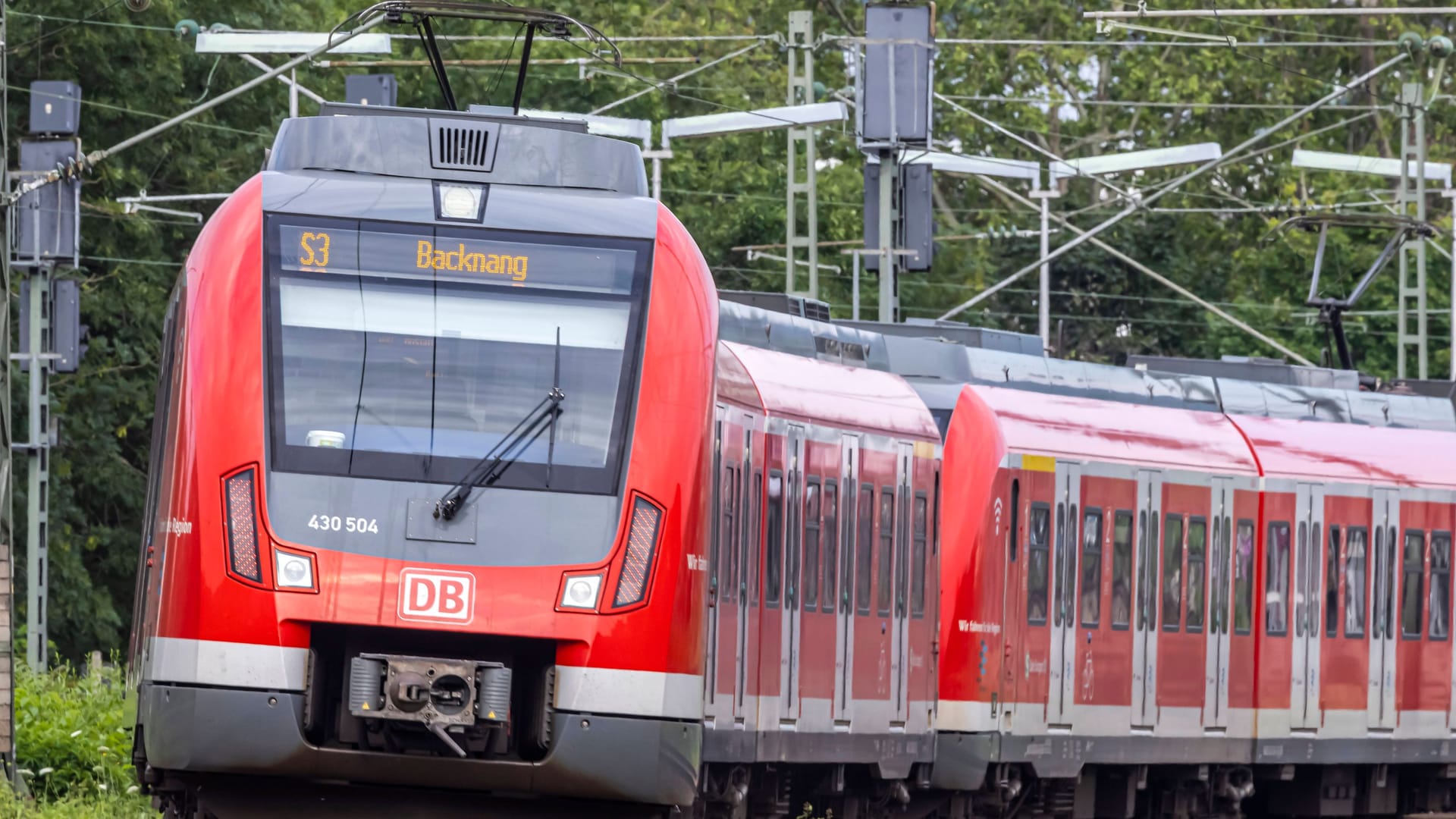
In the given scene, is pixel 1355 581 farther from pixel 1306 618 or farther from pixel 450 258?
pixel 450 258

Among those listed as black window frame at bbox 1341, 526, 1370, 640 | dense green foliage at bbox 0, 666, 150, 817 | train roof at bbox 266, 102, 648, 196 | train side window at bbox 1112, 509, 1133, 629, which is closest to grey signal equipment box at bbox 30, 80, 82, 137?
dense green foliage at bbox 0, 666, 150, 817

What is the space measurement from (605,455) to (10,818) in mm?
4757

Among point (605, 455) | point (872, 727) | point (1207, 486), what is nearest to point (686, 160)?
point (1207, 486)

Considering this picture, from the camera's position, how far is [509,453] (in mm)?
12492

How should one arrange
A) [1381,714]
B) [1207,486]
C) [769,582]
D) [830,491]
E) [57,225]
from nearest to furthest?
[769,582] → [830,491] → [1207,486] → [1381,714] → [57,225]

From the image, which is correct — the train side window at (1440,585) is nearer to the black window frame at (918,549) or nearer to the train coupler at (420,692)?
the black window frame at (918,549)

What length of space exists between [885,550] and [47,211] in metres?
11.9

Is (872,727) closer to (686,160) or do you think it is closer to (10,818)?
(10,818)

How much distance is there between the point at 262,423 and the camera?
486 inches

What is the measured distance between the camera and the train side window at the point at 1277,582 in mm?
23969

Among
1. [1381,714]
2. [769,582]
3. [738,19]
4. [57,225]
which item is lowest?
[1381,714]

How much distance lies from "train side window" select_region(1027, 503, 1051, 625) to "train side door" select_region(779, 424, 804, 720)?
404 centimetres

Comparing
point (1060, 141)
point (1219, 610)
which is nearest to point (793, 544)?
point (1219, 610)

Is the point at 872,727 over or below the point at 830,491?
below
